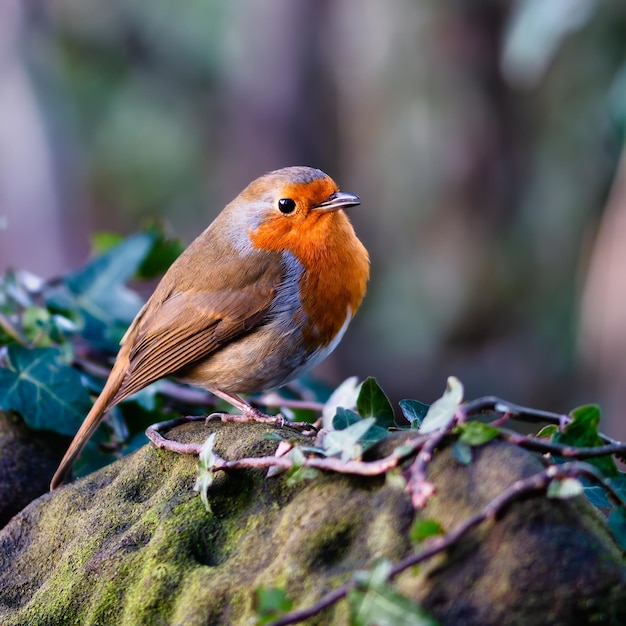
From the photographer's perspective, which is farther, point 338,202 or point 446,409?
point 338,202

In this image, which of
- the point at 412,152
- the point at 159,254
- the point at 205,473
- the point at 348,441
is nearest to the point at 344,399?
the point at 205,473

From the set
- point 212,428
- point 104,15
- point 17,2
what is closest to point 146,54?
point 104,15

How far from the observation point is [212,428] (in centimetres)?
225

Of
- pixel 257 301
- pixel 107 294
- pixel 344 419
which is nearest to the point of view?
pixel 344 419

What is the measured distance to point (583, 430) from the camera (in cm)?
167

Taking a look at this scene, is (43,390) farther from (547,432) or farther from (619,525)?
(619,525)

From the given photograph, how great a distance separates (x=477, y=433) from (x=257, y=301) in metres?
1.55

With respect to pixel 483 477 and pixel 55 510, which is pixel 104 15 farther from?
pixel 483 477

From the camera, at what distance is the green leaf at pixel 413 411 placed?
6.31 feet

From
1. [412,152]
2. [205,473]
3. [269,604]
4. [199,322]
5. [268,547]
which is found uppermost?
[412,152]

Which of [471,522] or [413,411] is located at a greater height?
[413,411]

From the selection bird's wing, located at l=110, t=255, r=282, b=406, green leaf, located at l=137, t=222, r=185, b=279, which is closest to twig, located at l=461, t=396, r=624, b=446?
bird's wing, located at l=110, t=255, r=282, b=406

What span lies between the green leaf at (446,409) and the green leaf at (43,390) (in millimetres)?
1498

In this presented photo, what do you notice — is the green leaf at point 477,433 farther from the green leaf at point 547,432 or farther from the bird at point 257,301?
the bird at point 257,301
